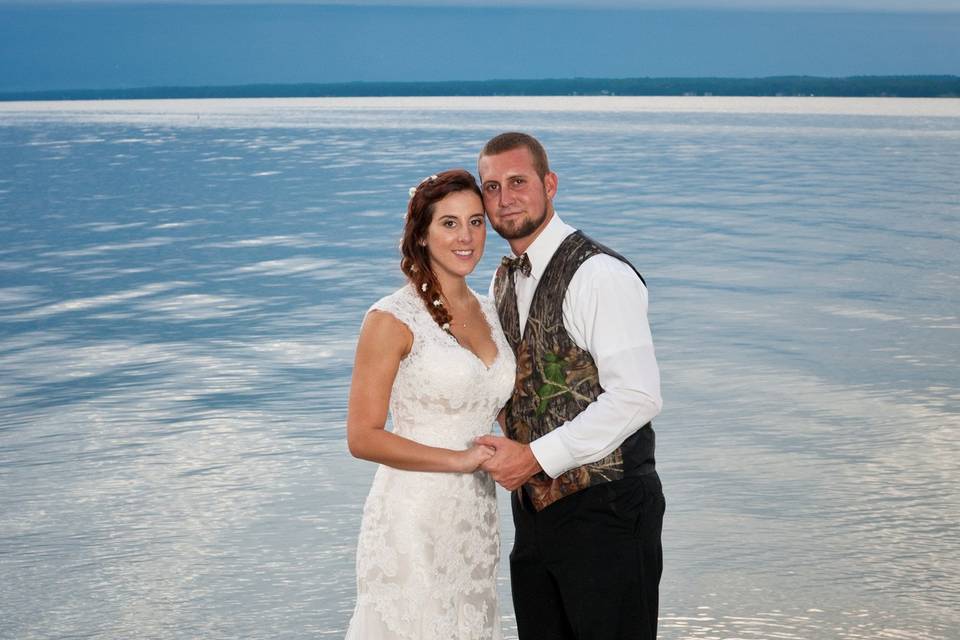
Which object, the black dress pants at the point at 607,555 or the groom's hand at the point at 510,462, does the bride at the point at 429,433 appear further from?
the black dress pants at the point at 607,555

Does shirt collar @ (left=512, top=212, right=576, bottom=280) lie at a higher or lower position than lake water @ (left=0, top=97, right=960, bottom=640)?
higher

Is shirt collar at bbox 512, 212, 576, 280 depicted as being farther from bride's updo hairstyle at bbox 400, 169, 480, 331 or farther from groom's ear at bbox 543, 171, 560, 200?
bride's updo hairstyle at bbox 400, 169, 480, 331

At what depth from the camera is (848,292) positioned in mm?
10703

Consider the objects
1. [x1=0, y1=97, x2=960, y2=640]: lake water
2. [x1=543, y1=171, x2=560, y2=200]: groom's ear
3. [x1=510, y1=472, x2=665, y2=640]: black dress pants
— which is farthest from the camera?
[x1=0, y1=97, x2=960, y2=640]: lake water

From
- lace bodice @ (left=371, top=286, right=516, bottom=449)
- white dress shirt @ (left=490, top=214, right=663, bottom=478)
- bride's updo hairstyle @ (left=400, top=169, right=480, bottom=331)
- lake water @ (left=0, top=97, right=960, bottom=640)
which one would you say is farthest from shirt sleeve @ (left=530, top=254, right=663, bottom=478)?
lake water @ (left=0, top=97, right=960, bottom=640)

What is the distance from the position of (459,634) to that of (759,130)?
37.5 metres

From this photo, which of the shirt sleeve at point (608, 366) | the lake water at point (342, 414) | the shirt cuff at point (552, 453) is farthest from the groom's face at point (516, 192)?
the lake water at point (342, 414)

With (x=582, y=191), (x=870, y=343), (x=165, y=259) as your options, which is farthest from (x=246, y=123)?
(x=870, y=343)

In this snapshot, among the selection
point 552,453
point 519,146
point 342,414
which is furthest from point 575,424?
point 342,414

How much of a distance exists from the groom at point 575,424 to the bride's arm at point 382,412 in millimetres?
112

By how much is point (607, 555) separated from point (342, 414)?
3760mm

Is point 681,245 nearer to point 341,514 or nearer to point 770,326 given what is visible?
point 770,326

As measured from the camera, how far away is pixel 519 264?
342 cm

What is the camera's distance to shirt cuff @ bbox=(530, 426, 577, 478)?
3230 millimetres
